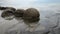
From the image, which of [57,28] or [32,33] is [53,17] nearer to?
[57,28]

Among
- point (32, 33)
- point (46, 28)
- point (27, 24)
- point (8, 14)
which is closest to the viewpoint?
point (32, 33)

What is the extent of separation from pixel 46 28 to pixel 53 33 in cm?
16

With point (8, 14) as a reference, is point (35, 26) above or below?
below

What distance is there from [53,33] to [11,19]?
0.74 metres

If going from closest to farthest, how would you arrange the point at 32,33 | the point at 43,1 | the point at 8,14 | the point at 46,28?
the point at 32,33 < the point at 46,28 < the point at 8,14 < the point at 43,1

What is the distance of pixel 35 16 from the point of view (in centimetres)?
187

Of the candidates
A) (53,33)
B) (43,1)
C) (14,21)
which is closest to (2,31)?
(14,21)

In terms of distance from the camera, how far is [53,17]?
6.69ft

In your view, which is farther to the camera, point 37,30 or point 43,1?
point 43,1

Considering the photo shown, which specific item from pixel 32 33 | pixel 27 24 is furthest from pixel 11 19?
pixel 32 33

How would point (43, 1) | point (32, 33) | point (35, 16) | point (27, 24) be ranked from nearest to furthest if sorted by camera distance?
point (32, 33)
point (27, 24)
point (35, 16)
point (43, 1)

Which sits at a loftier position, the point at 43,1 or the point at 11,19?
the point at 43,1

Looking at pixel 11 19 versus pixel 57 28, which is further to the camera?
pixel 11 19

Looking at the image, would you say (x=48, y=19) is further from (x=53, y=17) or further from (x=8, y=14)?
(x=8, y=14)
